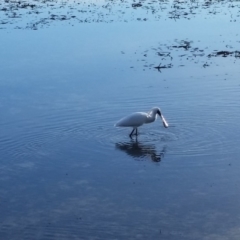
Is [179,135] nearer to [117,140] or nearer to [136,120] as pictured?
[136,120]

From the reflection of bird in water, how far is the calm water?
0.04 meters

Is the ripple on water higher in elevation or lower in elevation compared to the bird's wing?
lower

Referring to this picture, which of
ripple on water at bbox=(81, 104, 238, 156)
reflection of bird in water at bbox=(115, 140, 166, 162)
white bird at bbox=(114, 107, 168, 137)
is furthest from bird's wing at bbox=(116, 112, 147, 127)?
reflection of bird in water at bbox=(115, 140, 166, 162)

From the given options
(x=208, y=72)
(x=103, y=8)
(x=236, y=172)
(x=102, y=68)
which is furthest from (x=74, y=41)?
(x=236, y=172)

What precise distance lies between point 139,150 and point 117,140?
0.65 metres

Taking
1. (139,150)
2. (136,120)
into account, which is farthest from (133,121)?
(139,150)

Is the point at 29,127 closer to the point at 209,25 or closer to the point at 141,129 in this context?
the point at 141,129

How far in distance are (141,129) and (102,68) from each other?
515 centimetres

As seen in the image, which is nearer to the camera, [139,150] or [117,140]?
[139,150]

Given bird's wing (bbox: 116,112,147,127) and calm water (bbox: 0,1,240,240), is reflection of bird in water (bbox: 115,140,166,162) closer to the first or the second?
calm water (bbox: 0,1,240,240)

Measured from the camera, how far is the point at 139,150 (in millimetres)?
11555

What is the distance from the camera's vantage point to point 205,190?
9.59 m

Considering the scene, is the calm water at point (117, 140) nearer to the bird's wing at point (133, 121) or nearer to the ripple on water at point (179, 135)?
the ripple on water at point (179, 135)

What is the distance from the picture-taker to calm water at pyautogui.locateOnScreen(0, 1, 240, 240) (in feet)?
28.5
